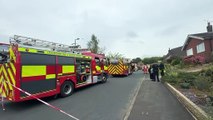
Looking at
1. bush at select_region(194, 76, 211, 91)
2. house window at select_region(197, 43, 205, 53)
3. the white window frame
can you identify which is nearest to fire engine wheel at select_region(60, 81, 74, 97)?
bush at select_region(194, 76, 211, 91)

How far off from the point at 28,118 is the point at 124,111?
3.38m

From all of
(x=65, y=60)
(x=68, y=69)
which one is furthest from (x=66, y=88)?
(x=65, y=60)

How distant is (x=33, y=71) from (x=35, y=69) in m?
0.15

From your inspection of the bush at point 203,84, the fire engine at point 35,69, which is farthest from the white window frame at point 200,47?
the fire engine at point 35,69

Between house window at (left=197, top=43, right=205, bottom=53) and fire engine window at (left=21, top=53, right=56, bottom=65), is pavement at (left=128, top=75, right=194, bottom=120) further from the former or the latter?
house window at (left=197, top=43, right=205, bottom=53)

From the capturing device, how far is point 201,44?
30.7 meters

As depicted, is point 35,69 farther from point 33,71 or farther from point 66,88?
point 66,88

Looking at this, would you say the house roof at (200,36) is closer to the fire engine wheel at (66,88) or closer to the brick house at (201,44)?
the brick house at (201,44)

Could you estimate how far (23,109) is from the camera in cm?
802

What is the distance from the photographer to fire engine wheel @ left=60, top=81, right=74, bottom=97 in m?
10.1

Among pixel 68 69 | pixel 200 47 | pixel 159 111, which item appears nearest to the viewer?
pixel 159 111

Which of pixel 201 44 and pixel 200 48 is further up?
pixel 201 44

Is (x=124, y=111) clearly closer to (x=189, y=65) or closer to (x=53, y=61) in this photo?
(x=53, y=61)

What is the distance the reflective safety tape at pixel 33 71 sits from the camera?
7.92 metres
